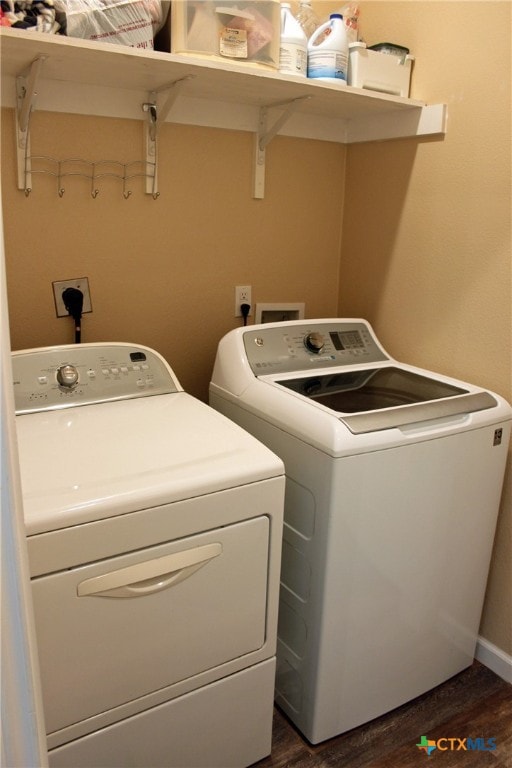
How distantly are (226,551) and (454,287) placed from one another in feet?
3.57

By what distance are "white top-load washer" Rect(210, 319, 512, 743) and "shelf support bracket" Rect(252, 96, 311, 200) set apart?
53 cm

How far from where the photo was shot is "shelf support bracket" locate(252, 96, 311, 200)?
1.85 m

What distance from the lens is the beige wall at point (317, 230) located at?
1.65 m

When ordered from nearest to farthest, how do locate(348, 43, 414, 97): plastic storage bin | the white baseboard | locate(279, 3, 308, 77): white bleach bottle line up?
1. locate(279, 3, 308, 77): white bleach bottle
2. locate(348, 43, 414, 97): plastic storage bin
3. the white baseboard

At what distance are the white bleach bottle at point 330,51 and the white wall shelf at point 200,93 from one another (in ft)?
0.18

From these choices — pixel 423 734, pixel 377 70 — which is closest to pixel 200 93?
pixel 377 70

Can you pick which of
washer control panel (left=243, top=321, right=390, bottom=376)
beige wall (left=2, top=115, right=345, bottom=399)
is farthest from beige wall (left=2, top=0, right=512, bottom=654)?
washer control panel (left=243, top=321, right=390, bottom=376)

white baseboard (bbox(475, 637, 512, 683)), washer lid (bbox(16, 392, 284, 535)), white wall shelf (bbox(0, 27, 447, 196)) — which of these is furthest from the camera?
white baseboard (bbox(475, 637, 512, 683))

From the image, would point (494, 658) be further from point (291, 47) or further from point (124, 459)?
point (291, 47)

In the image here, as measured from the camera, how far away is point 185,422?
1446 millimetres

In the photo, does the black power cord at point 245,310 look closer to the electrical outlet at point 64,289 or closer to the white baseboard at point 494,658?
the electrical outlet at point 64,289

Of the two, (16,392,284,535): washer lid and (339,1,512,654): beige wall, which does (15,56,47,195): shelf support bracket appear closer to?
(16,392,284,535): washer lid

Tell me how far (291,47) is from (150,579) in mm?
1388

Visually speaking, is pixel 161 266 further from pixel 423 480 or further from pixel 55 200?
pixel 423 480
